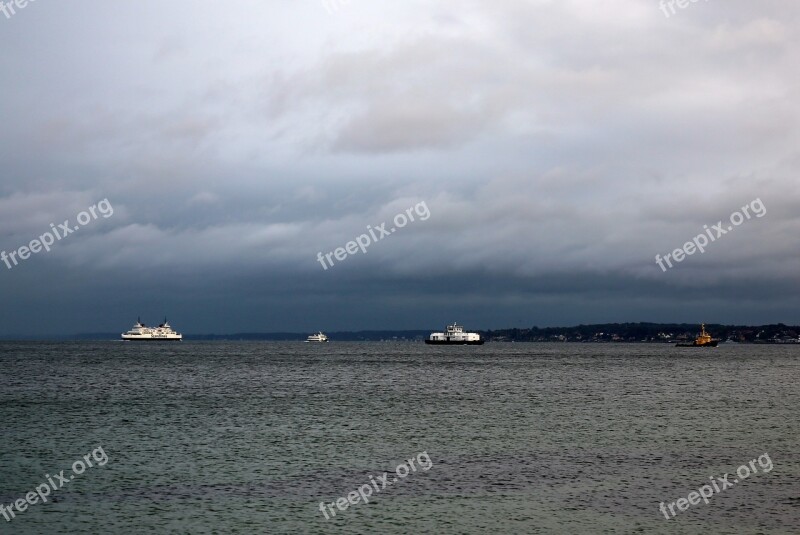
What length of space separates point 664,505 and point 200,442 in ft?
109

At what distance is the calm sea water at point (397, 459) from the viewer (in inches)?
1400

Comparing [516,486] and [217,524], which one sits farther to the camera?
[516,486]

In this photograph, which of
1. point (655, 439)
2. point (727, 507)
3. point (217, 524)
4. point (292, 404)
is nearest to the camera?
point (217, 524)

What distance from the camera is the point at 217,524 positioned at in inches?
1355

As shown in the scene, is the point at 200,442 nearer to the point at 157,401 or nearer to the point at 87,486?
the point at 87,486

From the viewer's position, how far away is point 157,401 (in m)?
87.9

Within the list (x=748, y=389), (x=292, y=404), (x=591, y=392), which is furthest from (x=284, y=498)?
(x=748, y=389)

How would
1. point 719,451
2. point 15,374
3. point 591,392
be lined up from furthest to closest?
1. point 15,374
2. point 591,392
3. point 719,451

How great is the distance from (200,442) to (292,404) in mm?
28318

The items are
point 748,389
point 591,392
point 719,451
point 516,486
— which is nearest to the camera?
point 516,486

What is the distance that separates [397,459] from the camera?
49.9 meters

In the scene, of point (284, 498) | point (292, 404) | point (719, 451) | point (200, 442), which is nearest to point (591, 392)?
point (292, 404)

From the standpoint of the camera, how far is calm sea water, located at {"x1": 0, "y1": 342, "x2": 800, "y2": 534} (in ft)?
117

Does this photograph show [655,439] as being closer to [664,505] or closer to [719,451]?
[719,451]
